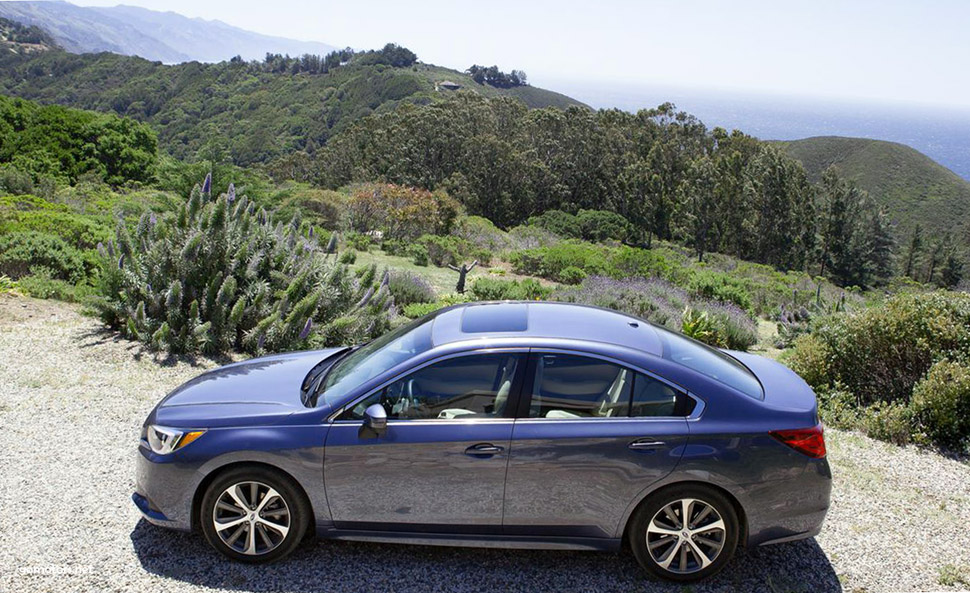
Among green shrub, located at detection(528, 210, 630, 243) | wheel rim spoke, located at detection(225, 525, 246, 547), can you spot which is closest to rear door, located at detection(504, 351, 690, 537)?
wheel rim spoke, located at detection(225, 525, 246, 547)

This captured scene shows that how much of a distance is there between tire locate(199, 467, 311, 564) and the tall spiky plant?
156 inches

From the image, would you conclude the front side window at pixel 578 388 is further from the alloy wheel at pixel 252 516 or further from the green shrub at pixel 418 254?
the green shrub at pixel 418 254

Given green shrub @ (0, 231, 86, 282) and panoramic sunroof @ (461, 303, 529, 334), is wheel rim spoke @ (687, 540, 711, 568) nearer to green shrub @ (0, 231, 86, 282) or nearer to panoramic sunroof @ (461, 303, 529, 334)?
panoramic sunroof @ (461, 303, 529, 334)

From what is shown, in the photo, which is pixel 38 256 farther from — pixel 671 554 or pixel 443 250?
pixel 443 250

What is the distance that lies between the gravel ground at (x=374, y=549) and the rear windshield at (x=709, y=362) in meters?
1.07

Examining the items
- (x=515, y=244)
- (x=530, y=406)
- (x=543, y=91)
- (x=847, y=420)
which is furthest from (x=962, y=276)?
(x=543, y=91)

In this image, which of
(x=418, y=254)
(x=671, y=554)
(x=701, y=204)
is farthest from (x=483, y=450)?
(x=701, y=204)

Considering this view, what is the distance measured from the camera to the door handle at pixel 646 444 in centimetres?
369

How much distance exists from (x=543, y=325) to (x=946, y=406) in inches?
179

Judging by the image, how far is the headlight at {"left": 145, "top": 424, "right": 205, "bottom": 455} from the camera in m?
3.87

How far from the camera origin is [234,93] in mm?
145000

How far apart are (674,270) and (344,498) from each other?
17.2 meters

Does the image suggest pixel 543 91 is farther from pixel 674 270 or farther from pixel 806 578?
pixel 806 578

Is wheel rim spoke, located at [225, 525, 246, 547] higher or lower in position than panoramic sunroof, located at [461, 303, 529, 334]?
lower
